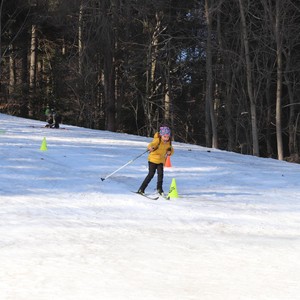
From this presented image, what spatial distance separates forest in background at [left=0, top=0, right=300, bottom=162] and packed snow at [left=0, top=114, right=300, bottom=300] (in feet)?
45.3

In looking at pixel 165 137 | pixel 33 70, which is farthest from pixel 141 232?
pixel 33 70

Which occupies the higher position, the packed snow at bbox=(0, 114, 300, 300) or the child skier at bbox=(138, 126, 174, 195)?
the child skier at bbox=(138, 126, 174, 195)

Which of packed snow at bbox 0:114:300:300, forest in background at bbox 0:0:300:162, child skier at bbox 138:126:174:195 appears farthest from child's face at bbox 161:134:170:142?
forest in background at bbox 0:0:300:162

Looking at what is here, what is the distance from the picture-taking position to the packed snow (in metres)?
5.24

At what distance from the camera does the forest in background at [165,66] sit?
28.7 m

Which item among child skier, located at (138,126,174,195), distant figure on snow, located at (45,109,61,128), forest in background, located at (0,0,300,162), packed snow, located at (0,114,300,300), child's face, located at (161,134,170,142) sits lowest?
packed snow, located at (0,114,300,300)

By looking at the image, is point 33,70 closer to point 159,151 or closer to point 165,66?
point 165,66

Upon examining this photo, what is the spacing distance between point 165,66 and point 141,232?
24.4 m

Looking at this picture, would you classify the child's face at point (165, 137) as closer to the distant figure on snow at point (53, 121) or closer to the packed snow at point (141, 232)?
the packed snow at point (141, 232)

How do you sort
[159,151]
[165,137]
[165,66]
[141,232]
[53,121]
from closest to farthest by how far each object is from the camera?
[141,232] → [165,137] → [159,151] → [53,121] → [165,66]

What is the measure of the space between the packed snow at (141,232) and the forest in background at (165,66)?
13.8 meters

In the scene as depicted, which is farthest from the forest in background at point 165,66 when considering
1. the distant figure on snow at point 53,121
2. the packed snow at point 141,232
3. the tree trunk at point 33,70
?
the packed snow at point 141,232

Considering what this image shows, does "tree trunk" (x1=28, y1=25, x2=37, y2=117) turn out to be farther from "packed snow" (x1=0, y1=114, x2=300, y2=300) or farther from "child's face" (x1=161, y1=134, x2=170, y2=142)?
"child's face" (x1=161, y1=134, x2=170, y2=142)

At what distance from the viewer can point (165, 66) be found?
31.3 meters
